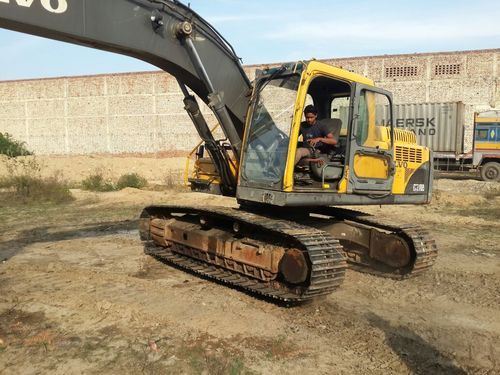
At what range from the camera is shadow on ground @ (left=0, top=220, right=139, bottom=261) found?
7871mm

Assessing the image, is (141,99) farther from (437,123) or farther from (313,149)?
(313,149)

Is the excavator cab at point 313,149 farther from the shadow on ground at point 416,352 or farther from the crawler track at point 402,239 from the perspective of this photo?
the shadow on ground at point 416,352

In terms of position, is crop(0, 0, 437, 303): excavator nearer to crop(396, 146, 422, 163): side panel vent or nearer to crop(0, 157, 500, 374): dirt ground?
crop(396, 146, 422, 163): side panel vent

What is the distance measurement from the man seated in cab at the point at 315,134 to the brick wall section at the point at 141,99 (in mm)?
21067

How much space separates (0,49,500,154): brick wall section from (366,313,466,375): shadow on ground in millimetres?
22612

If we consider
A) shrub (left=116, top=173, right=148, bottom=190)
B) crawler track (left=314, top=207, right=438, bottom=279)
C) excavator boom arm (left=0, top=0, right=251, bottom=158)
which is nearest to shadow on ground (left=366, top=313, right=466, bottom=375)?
crawler track (left=314, top=207, right=438, bottom=279)

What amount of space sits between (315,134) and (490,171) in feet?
58.1

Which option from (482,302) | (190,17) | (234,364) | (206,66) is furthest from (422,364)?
(190,17)

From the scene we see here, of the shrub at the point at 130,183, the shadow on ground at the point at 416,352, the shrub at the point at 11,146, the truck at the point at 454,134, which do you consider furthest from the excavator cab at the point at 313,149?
the shrub at the point at 11,146

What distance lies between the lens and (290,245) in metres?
5.16

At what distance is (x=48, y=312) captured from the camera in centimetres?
474

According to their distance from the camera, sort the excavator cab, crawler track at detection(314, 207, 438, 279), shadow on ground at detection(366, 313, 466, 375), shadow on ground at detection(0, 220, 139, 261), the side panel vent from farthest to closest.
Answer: shadow on ground at detection(0, 220, 139, 261) → the side panel vent → crawler track at detection(314, 207, 438, 279) → the excavator cab → shadow on ground at detection(366, 313, 466, 375)

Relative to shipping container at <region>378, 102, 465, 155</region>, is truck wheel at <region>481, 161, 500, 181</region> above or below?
below

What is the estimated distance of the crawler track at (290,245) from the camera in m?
4.72
